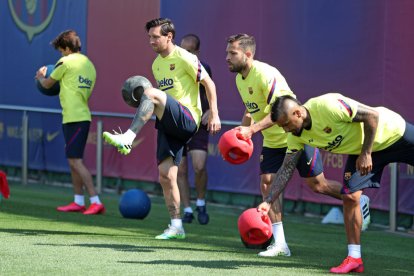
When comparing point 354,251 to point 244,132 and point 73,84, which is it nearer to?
point 244,132

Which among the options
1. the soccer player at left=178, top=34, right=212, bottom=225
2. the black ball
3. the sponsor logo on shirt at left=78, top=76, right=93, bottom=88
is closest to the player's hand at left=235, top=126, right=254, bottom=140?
the black ball

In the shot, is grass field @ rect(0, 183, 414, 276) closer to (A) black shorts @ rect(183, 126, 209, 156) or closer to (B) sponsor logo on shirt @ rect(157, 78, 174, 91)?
(A) black shorts @ rect(183, 126, 209, 156)

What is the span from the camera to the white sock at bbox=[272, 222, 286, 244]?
10.8 m

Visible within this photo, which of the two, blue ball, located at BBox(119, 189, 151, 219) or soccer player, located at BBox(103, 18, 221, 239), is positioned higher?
soccer player, located at BBox(103, 18, 221, 239)

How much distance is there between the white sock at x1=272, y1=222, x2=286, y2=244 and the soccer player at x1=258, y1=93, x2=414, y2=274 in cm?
109

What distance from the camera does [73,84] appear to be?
14.6 metres

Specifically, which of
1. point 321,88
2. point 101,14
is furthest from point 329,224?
point 101,14

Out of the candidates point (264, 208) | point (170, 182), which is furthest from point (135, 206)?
point (264, 208)

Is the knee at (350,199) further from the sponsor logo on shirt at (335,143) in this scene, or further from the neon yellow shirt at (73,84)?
the neon yellow shirt at (73,84)

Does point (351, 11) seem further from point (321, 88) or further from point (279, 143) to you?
point (279, 143)

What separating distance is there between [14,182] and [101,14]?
3.41 m

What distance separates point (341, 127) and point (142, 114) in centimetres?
205

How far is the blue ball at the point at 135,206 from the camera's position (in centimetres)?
1404

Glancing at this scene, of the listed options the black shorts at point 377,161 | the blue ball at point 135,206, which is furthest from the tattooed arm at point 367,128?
the blue ball at point 135,206
